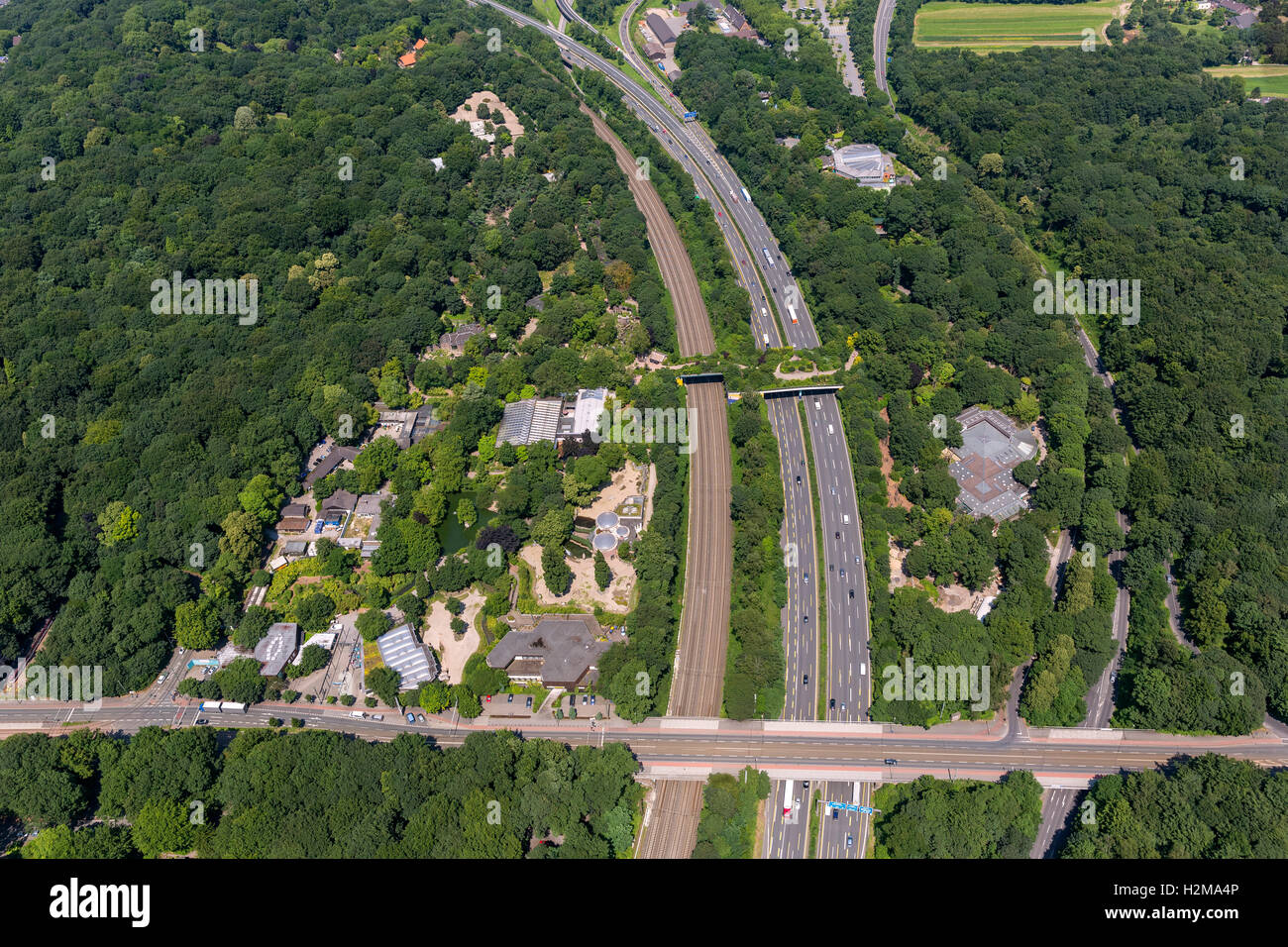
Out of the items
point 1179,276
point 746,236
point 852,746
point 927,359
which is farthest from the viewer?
point 746,236

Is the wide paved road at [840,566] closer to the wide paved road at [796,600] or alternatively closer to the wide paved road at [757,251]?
the wide paved road at [796,600]

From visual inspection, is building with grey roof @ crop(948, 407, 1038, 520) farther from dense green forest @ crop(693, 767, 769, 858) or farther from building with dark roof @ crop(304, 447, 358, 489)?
building with dark roof @ crop(304, 447, 358, 489)

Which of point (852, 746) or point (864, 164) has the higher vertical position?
point (864, 164)

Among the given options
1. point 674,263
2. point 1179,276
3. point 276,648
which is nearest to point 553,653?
point 276,648

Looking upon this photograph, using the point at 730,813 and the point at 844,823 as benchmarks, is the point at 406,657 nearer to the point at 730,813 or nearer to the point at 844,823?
the point at 730,813

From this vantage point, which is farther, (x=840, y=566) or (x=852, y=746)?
(x=840, y=566)

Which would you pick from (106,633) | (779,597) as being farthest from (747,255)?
(106,633)

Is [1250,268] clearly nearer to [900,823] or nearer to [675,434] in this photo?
[675,434]

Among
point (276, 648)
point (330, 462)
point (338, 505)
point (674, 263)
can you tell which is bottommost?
point (276, 648)

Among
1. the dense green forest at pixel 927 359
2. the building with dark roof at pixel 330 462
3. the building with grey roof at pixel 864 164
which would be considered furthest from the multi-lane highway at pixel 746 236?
the building with dark roof at pixel 330 462
